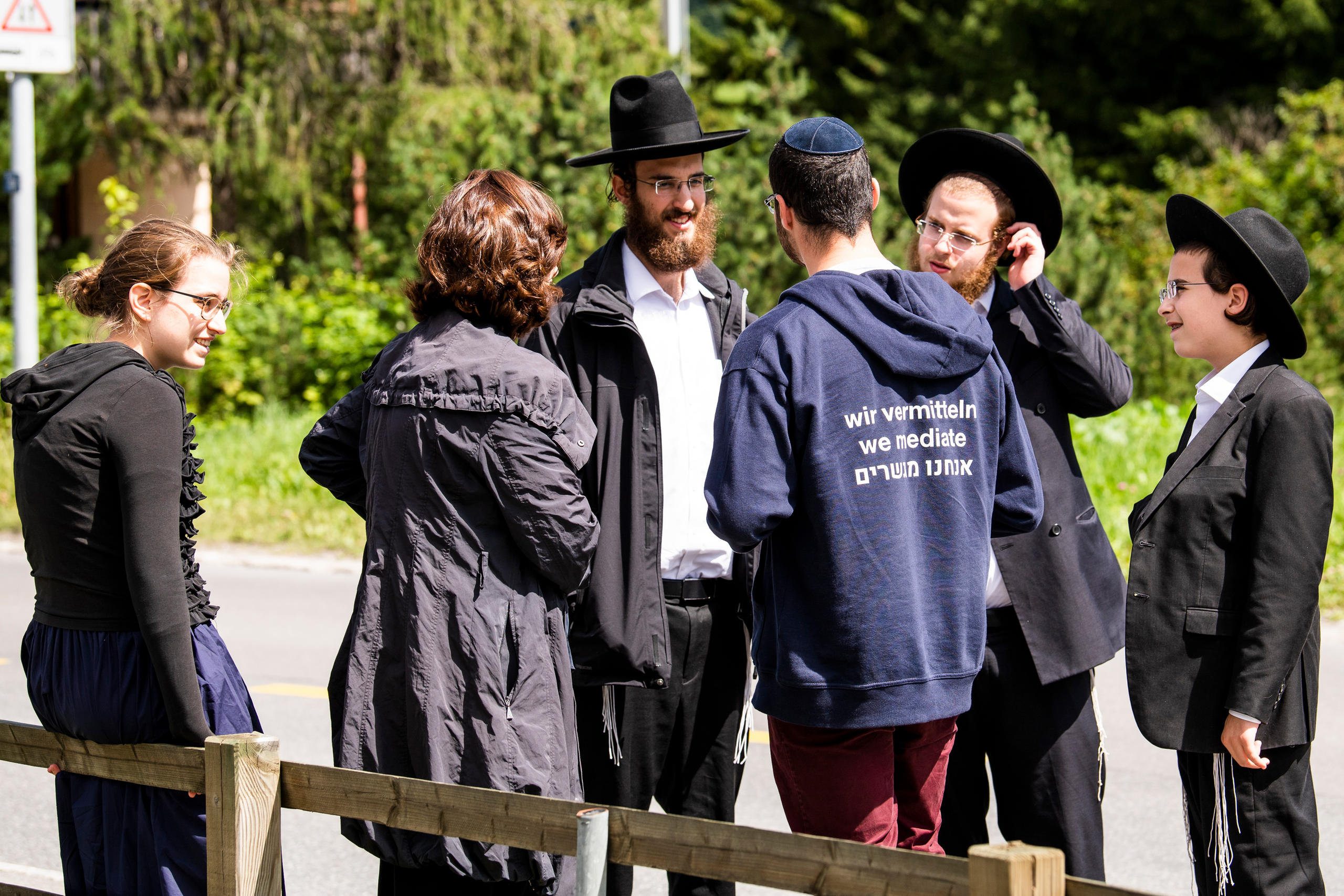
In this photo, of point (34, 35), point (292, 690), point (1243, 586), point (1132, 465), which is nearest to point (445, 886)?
point (1243, 586)

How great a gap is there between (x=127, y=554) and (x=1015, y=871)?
164 centimetres

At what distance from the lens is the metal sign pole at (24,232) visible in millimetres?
9109

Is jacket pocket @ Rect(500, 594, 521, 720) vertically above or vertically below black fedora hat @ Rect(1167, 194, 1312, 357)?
below

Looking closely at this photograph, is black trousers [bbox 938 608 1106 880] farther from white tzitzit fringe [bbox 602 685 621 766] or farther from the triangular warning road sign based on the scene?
the triangular warning road sign

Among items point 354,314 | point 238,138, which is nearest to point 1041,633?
point 354,314

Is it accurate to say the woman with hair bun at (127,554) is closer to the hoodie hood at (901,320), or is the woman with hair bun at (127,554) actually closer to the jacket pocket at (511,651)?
the jacket pocket at (511,651)

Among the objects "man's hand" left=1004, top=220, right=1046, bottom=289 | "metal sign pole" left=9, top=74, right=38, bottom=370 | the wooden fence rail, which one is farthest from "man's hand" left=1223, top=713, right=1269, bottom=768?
→ "metal sign pole" left=9, top=74, right=38, bottom=370

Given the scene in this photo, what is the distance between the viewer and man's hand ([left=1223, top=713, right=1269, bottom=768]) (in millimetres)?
2633

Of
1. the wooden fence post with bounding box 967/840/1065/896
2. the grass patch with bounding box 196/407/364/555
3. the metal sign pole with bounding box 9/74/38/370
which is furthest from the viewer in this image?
the grass patch with bounding box 196/407/364/555

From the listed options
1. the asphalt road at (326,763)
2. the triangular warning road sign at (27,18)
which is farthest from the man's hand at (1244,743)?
the triangular warning road sign at (27,18)

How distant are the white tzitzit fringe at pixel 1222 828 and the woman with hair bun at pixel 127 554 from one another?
1.99 m

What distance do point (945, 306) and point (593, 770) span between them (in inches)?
55.3

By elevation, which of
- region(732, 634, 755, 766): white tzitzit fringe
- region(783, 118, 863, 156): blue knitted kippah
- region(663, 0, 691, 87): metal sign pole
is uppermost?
region(663, 0, 691, 87): metal sign pole

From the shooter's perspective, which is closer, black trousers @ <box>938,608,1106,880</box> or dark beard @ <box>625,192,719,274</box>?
black trousers @ <box>938,608,1106,880</box>
